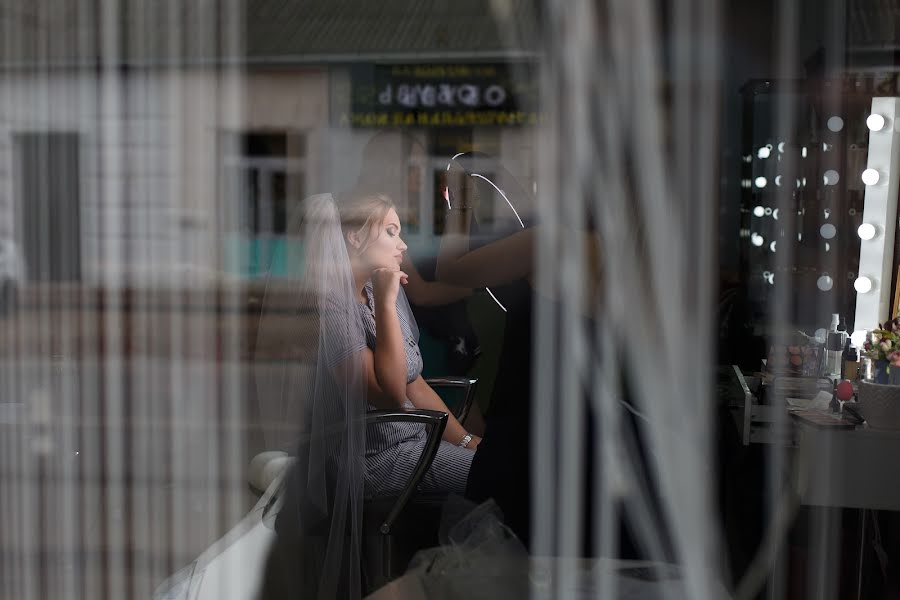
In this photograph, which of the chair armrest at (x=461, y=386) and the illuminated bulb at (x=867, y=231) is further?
the illuminated bulb at (x=867, y=231)

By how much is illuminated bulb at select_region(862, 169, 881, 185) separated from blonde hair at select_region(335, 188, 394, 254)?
1.13m

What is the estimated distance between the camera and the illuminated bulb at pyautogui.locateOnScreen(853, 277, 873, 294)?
1626mm

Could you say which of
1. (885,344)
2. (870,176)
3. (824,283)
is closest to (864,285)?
(885,344)

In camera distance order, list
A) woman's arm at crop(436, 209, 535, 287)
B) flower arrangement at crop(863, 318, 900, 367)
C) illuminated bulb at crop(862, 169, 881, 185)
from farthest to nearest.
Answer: illuminated bulb at crop(862, 169, 881, 185) → flower arrangement at crop(863, 318, 900, 367) → woman's arm at crop(436, 209, 535, 287)

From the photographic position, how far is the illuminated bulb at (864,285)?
1.63m

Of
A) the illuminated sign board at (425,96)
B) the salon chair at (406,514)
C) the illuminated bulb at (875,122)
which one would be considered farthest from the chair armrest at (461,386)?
the illuminated bulb at (875,122)

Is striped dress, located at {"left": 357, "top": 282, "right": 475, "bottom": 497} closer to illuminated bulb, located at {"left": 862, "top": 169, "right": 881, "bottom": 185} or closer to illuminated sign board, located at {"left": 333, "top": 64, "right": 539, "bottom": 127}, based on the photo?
illuminated sign board, located at {"left": 333, "top": 64, "right": 539, "bottom": 127}

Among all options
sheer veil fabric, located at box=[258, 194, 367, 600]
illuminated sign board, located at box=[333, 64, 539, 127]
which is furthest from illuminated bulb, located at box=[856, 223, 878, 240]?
sheer veil fabric, located at box=[258, 194, 367, 600]

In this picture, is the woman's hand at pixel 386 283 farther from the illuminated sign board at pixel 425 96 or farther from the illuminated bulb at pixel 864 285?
the illuminated bulb at pixel 864 285

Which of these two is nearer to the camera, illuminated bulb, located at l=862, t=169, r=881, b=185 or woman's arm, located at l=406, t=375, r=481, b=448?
woman's arm, located at l=406, t=375, r=481, b=448

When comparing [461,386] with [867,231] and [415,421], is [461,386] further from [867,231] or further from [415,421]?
[867,231]

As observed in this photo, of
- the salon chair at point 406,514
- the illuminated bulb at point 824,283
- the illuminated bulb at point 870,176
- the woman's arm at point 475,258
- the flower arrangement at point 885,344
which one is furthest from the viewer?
the illuminated bulb at point 870,176

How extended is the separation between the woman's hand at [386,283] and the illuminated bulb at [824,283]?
74cm

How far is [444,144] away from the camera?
1.74m
